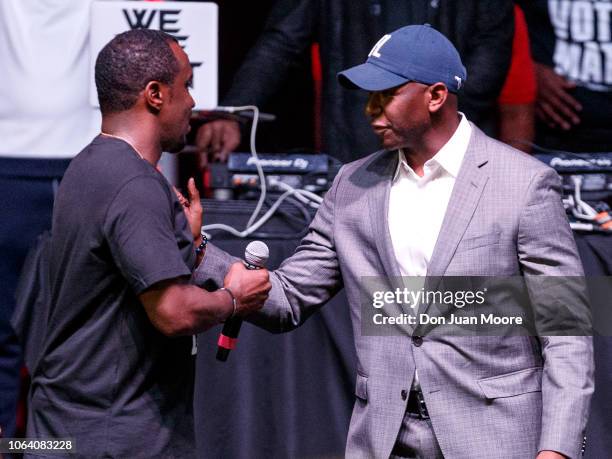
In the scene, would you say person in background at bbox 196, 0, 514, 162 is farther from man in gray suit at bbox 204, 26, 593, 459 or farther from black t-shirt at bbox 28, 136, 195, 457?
black t-shirt at bbox 28, 136, 195, 457

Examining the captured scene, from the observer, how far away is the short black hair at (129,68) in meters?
2.59

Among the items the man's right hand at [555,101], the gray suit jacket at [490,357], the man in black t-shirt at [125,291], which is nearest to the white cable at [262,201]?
the gray suit jacket at [490,357]

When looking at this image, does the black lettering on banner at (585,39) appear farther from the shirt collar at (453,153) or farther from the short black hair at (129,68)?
the short black hair at (129,68)

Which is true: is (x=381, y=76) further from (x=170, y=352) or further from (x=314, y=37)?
(x=314, y=37)

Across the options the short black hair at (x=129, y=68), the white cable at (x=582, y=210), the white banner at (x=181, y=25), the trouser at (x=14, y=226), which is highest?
the short black hair at (x=129, y=68)

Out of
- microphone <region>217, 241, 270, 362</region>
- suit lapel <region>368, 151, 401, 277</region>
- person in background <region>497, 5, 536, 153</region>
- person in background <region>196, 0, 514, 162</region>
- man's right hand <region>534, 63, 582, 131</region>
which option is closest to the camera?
microphone <region>217, 241, 270, 362</region>

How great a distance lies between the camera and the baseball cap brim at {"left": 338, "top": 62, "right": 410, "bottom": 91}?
2922mm

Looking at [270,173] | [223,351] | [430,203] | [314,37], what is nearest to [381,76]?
[430,203]

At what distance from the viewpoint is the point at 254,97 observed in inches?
189

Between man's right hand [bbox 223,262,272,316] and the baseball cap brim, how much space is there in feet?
1.91

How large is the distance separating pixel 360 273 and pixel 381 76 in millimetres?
534

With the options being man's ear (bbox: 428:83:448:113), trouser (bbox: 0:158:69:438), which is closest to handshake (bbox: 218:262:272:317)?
man's ear (bbox: 428:83:448:113)

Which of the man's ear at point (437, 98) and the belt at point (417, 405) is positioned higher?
the man's ear at point (437, 98)

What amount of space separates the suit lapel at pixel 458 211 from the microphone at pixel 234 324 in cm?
43
